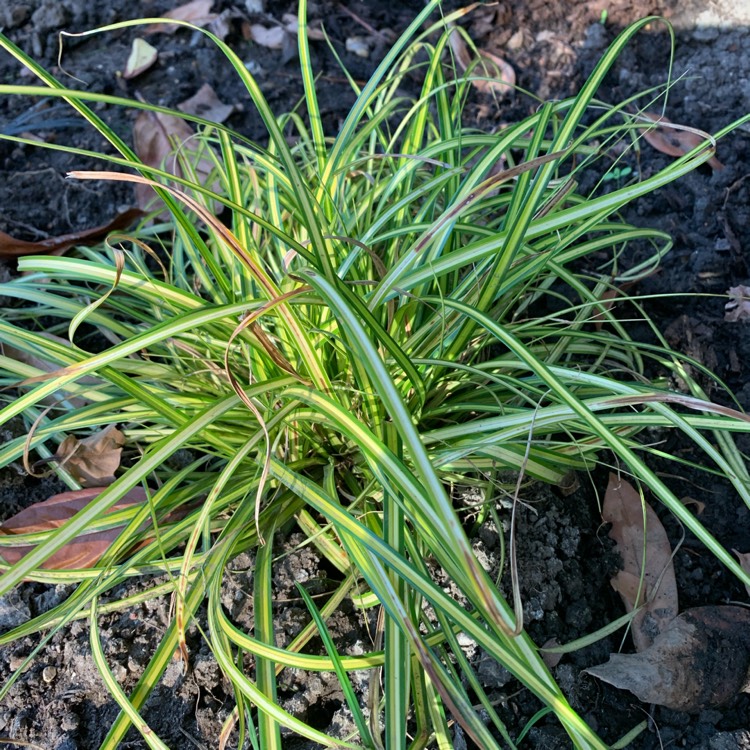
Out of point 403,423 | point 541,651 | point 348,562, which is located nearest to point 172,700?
point 348,562

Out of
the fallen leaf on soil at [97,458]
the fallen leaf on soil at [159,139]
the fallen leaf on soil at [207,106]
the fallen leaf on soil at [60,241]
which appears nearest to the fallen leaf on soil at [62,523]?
the fallen leaf on soil at [97,458]

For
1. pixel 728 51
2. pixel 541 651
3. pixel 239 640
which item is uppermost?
pixel 728 51

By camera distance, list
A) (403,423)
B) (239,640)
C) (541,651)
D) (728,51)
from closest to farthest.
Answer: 1. (403,423)
2. (239,640)
3. (541,651)
4. (728,51)

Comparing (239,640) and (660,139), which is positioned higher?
(660,139)

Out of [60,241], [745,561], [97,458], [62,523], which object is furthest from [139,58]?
[745,561]

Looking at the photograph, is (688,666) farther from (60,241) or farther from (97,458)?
(60,241)

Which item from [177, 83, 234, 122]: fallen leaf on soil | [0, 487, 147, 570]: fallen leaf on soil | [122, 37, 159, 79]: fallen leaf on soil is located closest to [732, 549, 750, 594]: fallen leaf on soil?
[0, 487, 147, 570]: fallen leaf on soil

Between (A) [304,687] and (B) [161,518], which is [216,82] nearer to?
(B) [161,518]
